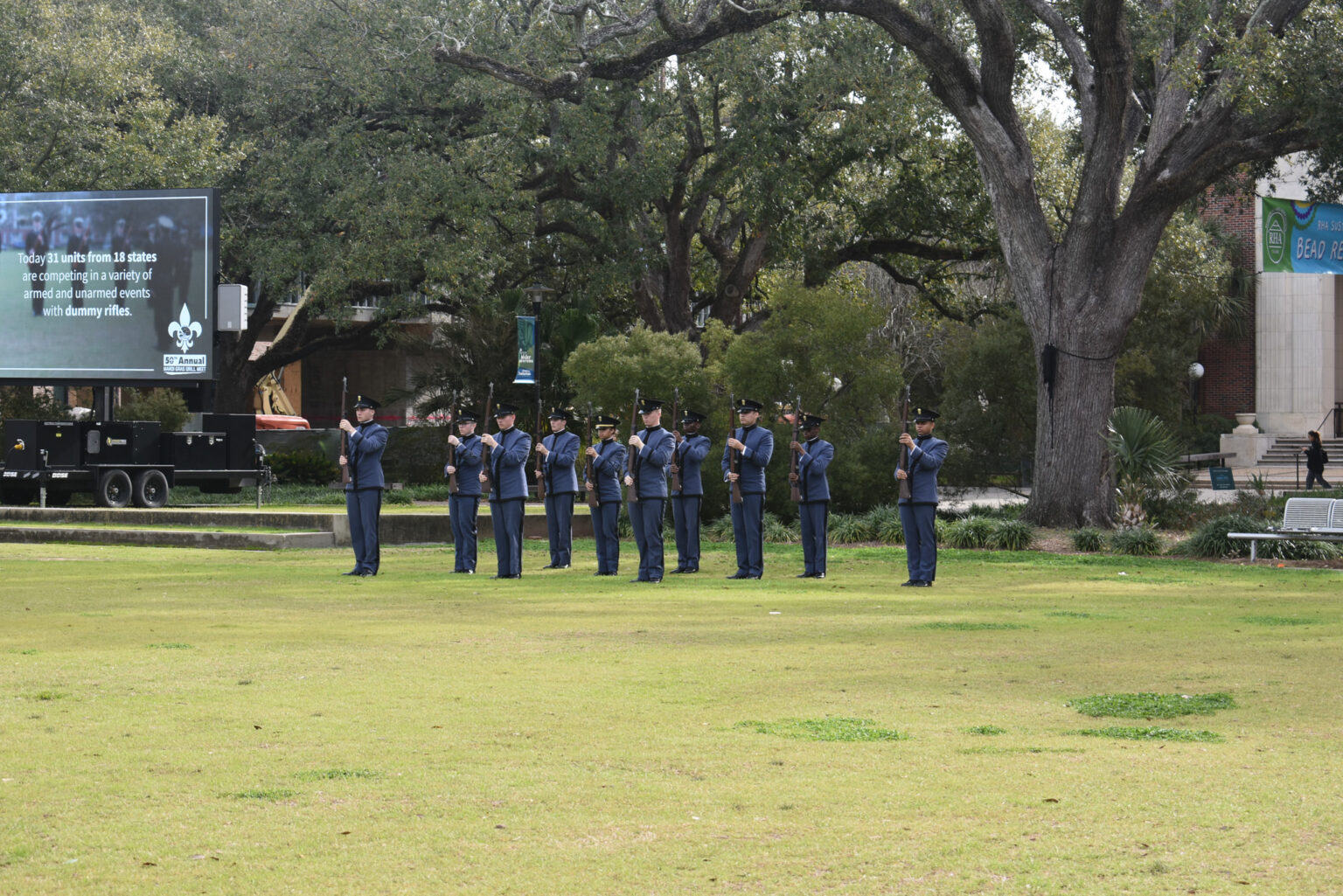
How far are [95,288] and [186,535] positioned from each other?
8.30 metres

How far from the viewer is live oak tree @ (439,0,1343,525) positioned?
22531 mm

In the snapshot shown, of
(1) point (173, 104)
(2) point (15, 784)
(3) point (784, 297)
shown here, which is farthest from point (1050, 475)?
(1) point (173, 104)

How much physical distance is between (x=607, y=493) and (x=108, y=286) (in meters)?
15.0

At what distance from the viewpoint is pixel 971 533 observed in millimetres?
23500

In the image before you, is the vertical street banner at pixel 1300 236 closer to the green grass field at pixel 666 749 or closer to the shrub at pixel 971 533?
the shrub at pixel 971 533

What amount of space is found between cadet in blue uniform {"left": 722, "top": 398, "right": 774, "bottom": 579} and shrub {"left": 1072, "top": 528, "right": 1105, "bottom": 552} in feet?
19.0

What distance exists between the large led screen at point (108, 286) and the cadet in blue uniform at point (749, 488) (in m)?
13.7

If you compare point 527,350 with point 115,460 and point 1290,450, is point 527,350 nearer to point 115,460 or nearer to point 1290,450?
point 115,460

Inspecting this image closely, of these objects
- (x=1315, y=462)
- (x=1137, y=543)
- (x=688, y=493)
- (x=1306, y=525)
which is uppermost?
(x=1315, y=462)

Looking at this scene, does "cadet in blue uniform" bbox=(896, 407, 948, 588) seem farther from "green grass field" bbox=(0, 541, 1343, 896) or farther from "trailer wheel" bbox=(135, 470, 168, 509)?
A: "trailer wheel" bbox=(135, 470, 168, 509)

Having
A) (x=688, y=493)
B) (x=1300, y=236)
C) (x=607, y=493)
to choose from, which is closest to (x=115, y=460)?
(x=607, y=493)

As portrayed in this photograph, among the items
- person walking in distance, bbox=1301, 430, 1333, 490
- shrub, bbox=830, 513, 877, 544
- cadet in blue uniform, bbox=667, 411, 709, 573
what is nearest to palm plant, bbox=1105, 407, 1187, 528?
shrub, bbox=830, 513, 877, 544

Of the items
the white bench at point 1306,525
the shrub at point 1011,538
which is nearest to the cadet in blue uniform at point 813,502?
the shrub at point 1011,538

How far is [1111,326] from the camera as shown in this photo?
24.3 meters
